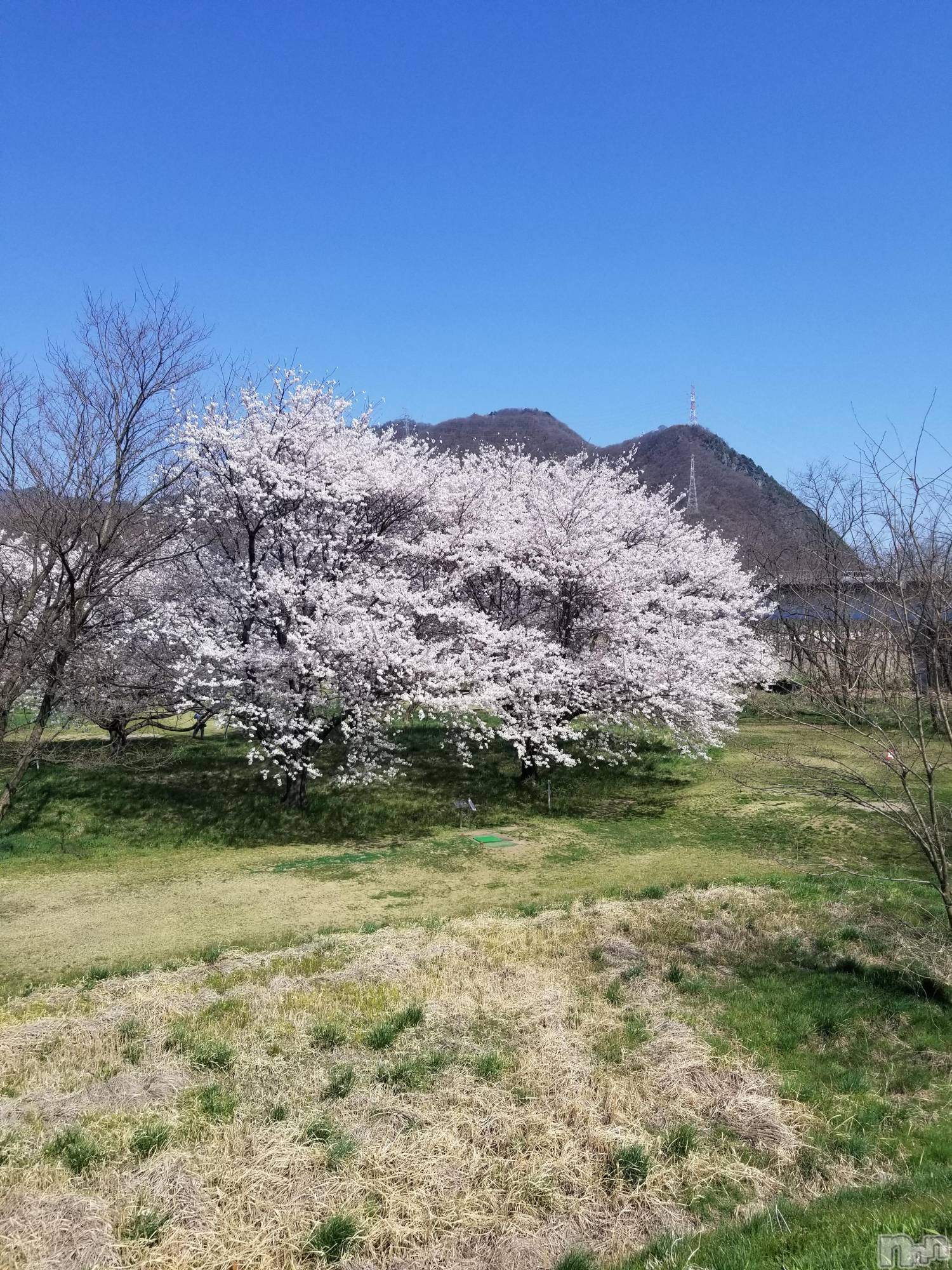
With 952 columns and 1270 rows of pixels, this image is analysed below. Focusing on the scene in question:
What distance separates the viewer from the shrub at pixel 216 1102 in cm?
574

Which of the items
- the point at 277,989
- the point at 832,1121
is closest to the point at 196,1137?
the point at 277,989

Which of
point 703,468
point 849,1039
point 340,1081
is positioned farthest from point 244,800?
point 703,468

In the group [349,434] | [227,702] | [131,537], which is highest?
[349,434]

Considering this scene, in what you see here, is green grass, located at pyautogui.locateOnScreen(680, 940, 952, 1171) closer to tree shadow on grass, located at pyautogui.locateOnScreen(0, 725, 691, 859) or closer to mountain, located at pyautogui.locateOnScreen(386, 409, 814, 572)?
tree shadow on grass, located at pyautogui.locateOnScreen(0, 725, 691, 859)

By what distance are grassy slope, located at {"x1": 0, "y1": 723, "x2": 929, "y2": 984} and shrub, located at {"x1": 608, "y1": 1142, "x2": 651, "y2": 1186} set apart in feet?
18.4

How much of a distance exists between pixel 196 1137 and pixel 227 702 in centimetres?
1161

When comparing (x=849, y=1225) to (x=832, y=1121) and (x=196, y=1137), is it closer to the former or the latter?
(x=832, y=1121)

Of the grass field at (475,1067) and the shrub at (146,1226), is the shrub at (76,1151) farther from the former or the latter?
the shrub at (146,1226)

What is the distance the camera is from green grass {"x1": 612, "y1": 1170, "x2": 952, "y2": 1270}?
154 inches

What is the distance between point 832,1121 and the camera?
573cm

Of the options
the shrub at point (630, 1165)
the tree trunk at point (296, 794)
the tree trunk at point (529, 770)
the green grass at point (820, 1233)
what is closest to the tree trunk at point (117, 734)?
the tree trunk at point (296, 794)

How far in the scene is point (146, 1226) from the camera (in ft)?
15.2

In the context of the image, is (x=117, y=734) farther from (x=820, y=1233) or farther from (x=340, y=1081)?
(x=820, y=1233)

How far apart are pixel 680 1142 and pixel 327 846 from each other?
433 inches
